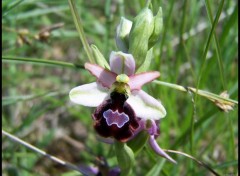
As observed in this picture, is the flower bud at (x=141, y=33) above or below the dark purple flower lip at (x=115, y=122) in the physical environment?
above

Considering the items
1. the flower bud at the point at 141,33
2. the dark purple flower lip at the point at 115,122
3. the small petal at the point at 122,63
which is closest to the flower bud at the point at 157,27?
the flower bud at the point at 141,33

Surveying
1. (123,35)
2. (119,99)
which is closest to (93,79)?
(123,35)

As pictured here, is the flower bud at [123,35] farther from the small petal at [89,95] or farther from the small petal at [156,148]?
the small petal at [156,148]

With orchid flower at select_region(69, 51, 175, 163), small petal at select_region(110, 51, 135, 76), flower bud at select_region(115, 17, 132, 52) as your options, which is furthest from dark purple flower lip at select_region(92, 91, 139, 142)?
flower bud at select_region(115, 17, 132, 52)

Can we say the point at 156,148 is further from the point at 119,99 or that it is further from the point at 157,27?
the point at 157,27

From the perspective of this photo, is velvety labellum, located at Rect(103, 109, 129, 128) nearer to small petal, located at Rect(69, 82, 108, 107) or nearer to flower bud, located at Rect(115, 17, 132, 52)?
small petal, located at Rect(69, 82, 108, 107)

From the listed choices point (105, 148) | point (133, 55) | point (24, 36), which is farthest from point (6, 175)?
point (133, 55)
